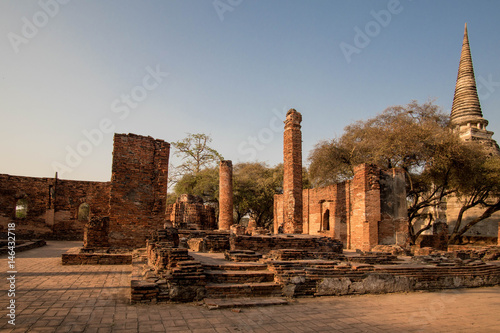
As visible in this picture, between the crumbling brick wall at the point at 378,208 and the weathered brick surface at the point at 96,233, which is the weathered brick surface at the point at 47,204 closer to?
the weathered brick surface at the point at 96,233

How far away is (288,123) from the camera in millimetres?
17344

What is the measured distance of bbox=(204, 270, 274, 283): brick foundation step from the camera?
648 cm

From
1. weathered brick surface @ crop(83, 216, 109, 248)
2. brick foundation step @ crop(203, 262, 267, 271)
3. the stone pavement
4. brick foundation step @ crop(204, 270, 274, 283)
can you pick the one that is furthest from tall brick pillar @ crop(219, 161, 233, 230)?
brick foundation step @ crop(204, 270, 274, 283)

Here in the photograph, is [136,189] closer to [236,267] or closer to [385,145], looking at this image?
[236,267]

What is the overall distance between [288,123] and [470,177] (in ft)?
36.0

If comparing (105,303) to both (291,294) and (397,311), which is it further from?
(397,311)

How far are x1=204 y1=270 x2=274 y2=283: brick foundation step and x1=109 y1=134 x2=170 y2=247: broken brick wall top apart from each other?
546 centimetres

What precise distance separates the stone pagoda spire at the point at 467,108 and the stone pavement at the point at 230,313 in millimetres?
27360

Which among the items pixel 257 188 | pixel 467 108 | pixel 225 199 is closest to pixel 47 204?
pixel 225 199

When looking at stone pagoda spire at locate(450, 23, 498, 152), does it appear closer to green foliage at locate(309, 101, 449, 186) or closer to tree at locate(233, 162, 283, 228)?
green foliage at locate(309, 101, 449, 186)

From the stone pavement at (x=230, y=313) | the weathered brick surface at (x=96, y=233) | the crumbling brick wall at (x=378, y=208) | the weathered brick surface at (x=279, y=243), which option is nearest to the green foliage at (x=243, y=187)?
the crumbling brick wall at (x=378, y=208)

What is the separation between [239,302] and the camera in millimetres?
5684

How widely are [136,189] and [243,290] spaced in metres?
6.64

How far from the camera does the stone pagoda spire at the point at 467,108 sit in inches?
1171
